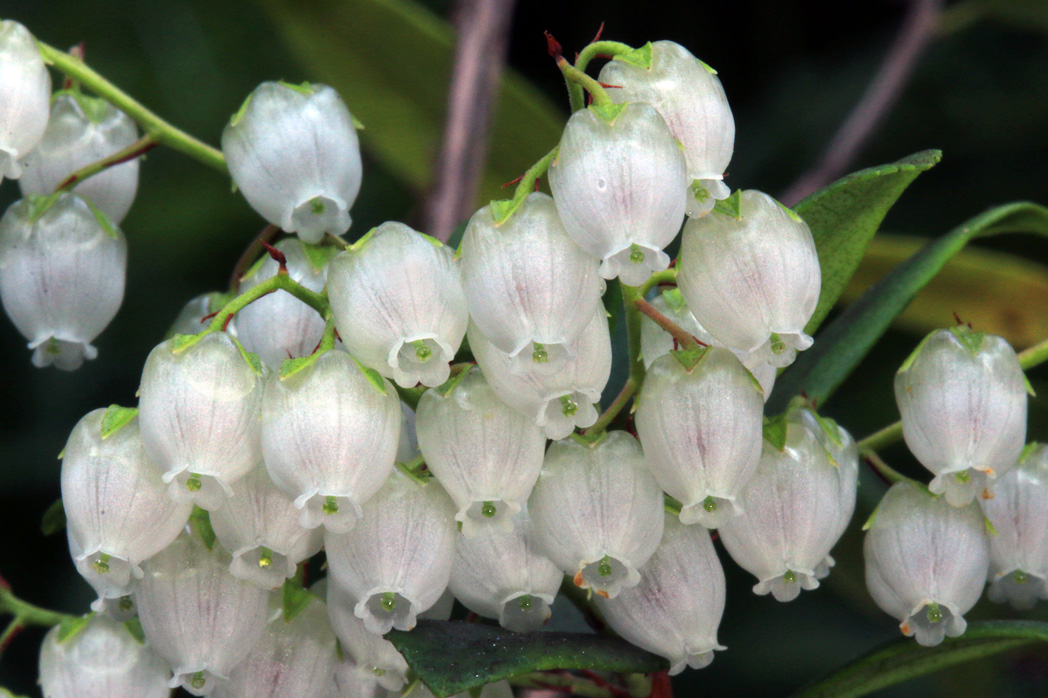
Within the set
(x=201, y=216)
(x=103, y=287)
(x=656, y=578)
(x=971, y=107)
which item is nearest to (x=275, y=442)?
(x=656, y=578)

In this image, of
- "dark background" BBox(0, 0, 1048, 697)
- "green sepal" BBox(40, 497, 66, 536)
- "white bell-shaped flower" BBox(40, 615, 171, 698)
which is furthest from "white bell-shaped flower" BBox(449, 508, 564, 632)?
"dark background" BBox(0, 0, 1048, 697)

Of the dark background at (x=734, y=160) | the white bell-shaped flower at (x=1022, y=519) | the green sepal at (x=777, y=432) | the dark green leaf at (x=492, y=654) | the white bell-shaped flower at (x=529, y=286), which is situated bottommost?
the dark background at (x=734, y=160)

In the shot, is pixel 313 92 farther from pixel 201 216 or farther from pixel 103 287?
pixel 201 216

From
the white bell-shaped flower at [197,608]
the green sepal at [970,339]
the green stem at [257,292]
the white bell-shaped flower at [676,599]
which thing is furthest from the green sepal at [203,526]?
the green sepal at [970,339]

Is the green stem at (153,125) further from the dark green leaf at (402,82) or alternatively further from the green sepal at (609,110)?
the dark green leaf at (402,82)

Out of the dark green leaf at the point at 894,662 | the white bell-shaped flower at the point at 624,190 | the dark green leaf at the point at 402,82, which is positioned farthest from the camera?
the dark green leaf at the point at 402,82

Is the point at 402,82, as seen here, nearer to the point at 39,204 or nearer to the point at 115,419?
the point at 39,204

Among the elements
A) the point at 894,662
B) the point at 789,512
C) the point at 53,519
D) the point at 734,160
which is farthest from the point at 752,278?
the point at 734,160
